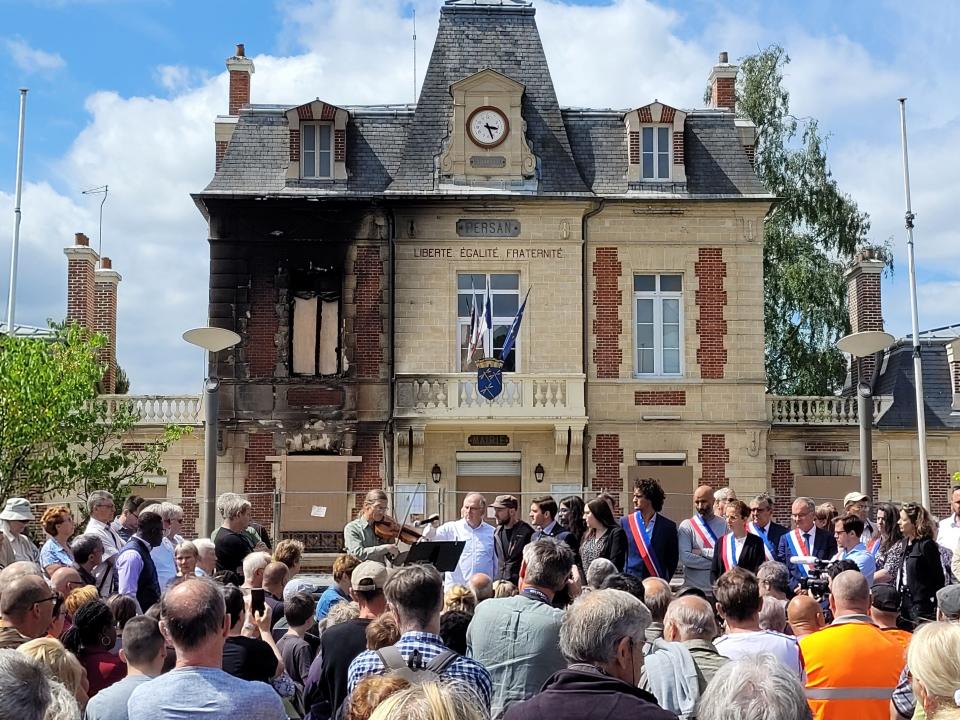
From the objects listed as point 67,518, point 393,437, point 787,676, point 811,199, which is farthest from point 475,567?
point 811,199

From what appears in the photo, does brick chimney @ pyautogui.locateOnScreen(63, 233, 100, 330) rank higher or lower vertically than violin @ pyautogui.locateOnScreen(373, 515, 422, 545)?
higher

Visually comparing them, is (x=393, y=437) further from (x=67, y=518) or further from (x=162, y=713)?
(x=162, y=713)

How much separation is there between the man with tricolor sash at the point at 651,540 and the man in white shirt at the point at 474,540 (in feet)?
4.36

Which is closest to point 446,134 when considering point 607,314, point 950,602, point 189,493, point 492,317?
point 492,317

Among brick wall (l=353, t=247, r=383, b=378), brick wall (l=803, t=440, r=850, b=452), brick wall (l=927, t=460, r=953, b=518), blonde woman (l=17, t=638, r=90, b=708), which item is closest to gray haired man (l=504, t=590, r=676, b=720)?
blonde woman (l=17, t=638, r=90, b=708)

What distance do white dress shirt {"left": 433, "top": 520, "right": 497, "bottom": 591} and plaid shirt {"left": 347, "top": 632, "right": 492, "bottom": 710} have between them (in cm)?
561

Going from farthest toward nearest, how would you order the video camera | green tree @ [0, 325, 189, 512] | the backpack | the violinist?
green tree @ [0, 325, 189, 512], the violinist, the video camera, the backpack

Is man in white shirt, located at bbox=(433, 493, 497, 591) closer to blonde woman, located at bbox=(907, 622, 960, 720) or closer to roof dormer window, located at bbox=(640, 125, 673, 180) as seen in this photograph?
blonde woman, located at bbox=(907, 622, 960, 720)

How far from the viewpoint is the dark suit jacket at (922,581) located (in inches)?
358

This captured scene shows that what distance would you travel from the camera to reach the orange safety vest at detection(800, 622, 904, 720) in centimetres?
569

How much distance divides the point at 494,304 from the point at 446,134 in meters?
3.58

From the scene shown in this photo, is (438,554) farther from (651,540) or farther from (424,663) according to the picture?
(424,663)

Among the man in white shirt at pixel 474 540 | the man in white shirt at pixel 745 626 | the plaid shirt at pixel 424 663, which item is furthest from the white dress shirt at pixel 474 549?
the plaid shirt at pixel 424 663

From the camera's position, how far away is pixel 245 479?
22.9 m
